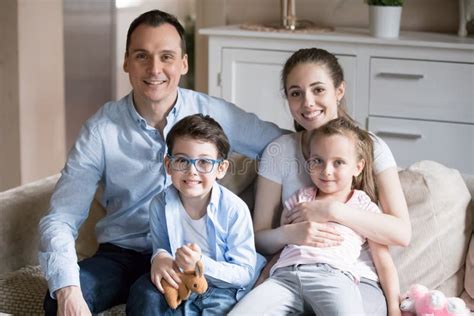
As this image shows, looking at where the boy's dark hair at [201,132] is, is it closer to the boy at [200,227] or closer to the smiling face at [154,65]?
the boy at [200,227]

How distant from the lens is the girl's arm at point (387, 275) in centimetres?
220

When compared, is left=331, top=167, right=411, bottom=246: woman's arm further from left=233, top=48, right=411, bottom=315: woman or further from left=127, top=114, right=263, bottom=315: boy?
left=127, top=114, right=263, bottom=315: boy

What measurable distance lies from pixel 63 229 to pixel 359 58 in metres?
1.99

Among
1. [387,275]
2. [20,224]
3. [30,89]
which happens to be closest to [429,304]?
[387,275]

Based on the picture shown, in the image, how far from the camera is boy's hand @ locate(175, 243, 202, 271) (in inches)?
80.7

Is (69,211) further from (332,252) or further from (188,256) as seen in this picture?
(332,252)

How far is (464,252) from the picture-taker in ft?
7.82

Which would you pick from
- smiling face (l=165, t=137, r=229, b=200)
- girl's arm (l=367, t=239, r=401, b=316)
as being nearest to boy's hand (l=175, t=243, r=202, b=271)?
smiling face (l=165, t=137, r=229, b=200)

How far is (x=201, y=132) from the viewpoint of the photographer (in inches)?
83.9

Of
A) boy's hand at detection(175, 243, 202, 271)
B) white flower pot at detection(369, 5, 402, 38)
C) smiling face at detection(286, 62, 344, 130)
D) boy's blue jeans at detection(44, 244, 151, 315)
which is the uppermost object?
white flower pot at detection(369, 5, 402, 38)

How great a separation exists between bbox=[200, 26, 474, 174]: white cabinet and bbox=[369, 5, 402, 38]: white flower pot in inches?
2.3

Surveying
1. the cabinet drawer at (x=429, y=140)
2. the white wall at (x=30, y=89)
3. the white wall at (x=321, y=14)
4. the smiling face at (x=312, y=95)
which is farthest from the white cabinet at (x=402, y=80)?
the smiling face at (x=312, y=95)

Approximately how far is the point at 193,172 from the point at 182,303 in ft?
1.04

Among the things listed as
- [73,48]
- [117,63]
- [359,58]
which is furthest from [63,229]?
[117,63]
